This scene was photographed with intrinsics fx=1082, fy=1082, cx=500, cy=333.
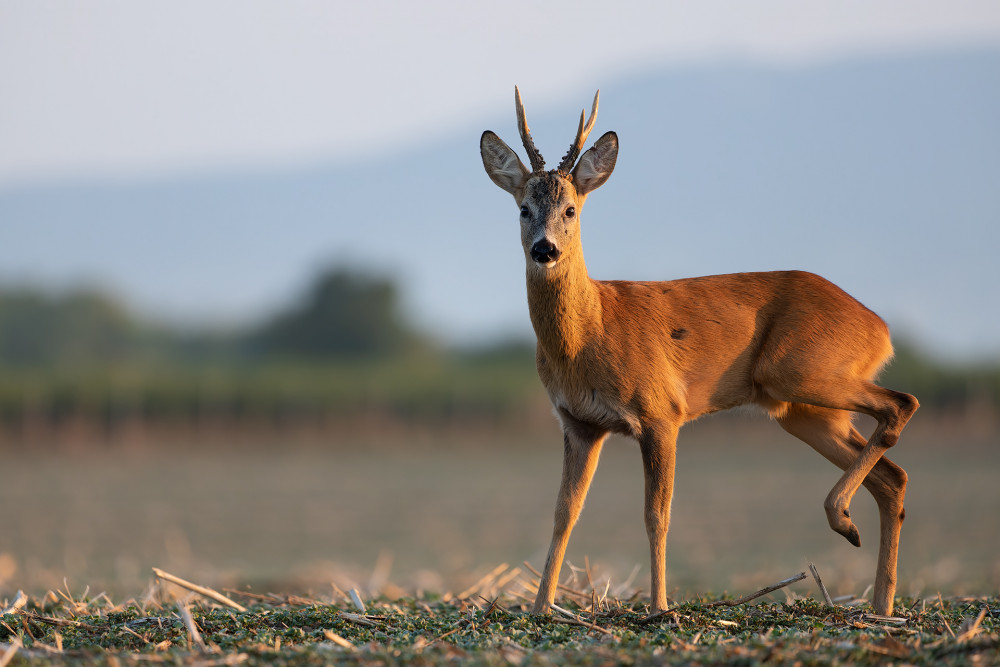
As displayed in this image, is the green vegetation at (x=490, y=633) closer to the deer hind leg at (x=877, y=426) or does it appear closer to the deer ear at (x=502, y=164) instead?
the deer hind leg at (x=877, y=426)

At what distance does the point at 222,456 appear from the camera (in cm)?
3762

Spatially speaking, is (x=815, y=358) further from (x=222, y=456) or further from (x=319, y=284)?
(x=319, y=284)

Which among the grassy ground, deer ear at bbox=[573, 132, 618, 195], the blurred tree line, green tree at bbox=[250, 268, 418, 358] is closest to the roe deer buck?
deer ear at bbox=[573, 132, 618, 195]

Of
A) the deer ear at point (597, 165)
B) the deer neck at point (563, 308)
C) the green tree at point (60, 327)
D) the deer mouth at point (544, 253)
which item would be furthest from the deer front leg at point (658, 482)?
the green tree at point (60, 327)

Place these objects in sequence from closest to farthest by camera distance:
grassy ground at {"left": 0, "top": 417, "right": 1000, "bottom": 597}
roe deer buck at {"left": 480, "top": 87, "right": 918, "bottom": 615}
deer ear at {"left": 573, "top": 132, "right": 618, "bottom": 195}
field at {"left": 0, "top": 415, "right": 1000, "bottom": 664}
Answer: field at {"left": 0, "top": 415, "right": 1000, "bottom": 664}, roe deer buck at {"left": 480, "top": 87, "right": 918, "bottom": 615}, deer ear at {"left": 573, "top": 132, "right": 618, "bottom": 195}, grassy ground at {"left": 0, "top": 417, "right": 1000, "bottom": 597}

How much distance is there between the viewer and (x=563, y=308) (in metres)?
7.02

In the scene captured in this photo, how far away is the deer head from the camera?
6.98 m

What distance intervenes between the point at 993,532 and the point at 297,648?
1680 centimetres

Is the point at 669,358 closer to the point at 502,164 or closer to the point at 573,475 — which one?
the point at 573,475

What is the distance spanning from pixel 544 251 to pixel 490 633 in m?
2.35

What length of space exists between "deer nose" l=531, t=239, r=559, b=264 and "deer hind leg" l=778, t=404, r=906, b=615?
2.20 metres

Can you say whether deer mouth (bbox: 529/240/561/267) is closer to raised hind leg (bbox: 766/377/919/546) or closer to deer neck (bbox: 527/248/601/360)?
deer neck (bbox: 527/248/601/360)

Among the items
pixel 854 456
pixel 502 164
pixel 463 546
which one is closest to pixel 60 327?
pixel 463 546

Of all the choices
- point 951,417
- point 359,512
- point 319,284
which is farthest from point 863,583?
point 319,284
